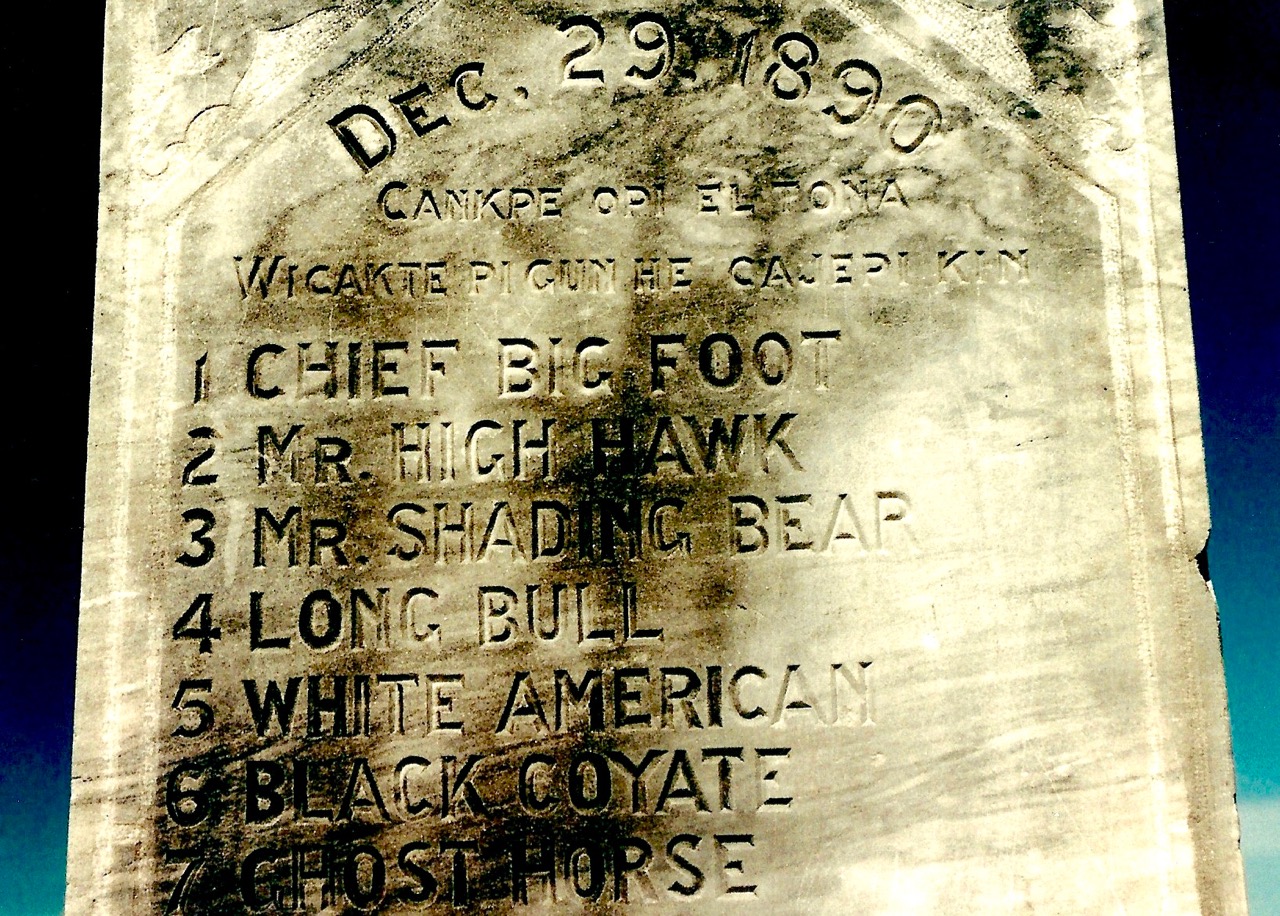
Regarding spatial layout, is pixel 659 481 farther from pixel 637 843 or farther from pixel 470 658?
pixel 637 843

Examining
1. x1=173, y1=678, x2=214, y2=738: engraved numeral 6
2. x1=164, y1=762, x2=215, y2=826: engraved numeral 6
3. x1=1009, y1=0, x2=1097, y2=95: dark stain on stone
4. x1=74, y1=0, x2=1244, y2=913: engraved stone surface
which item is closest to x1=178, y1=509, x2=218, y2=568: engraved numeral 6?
x1=74, y1=0, x2=1244, y2=913: engraved stone surface

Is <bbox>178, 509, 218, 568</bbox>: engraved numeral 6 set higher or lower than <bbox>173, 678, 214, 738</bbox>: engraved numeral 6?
higher

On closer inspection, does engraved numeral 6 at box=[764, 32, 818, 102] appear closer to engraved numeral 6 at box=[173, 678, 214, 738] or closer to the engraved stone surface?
the engraved stone surface

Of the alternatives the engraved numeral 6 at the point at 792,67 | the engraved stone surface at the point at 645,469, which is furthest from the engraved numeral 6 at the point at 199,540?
the engraved numeral 6 at the point at 792,67

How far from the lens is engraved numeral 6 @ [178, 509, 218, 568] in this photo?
2334mm

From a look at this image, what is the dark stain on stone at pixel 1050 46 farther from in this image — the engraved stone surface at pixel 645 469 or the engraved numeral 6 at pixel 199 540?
the engraved numeral 6 at pixel 199 540

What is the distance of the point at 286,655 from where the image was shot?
2.30 meters

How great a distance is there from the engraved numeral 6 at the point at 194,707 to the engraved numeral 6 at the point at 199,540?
25cm

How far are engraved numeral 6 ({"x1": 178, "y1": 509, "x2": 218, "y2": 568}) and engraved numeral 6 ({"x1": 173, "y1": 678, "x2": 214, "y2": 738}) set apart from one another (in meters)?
0.25

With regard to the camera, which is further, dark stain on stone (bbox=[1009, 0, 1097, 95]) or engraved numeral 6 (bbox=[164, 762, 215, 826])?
dark stain on stone (bbox=[1009, 0, 1097, 95])

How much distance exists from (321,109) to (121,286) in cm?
62

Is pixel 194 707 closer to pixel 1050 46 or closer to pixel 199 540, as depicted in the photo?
pixel 199 540

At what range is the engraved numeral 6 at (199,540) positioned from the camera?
2.33 m

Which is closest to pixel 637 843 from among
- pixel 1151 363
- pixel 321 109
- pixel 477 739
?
pixel 477 739
